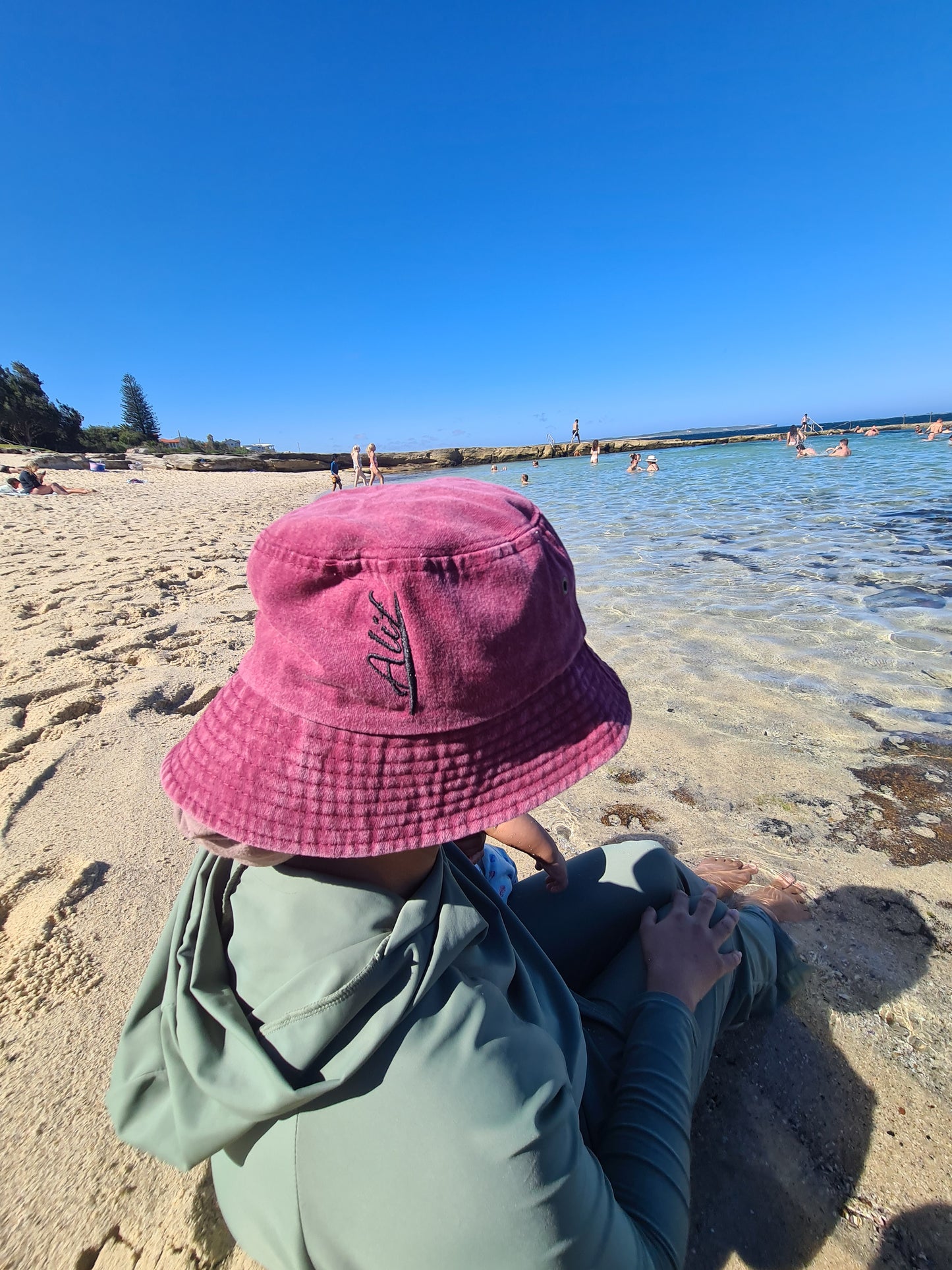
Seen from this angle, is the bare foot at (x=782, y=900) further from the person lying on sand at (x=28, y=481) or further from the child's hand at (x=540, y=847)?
the person lying on sand at (x=28, y=481)

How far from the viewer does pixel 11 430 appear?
37.2 meters

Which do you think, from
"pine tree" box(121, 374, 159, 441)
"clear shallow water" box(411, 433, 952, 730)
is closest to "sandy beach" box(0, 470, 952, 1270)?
"clear shallow water" box(411, 433, 952, 730)

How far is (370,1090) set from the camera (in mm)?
640

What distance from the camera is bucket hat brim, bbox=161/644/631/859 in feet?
2.31

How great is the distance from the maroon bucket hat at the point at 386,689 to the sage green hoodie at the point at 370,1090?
11cm

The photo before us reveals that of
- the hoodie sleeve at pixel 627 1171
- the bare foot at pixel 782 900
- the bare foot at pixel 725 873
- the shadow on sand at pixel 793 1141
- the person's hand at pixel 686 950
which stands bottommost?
the shadow on sand at pixel 793 1141

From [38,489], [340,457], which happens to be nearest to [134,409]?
[340,457]

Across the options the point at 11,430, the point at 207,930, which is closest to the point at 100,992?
the point at 207,930

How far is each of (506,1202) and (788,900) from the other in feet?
5.07

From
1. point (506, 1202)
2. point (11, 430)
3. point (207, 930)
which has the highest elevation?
point (11, 430)

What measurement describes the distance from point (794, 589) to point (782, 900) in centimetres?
409

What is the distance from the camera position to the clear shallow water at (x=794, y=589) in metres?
3.52

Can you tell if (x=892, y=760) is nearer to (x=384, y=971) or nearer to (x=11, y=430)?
(x=384, y=971)

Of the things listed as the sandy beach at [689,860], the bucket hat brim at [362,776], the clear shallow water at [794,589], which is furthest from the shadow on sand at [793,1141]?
the clear shallow water at [794,589]
